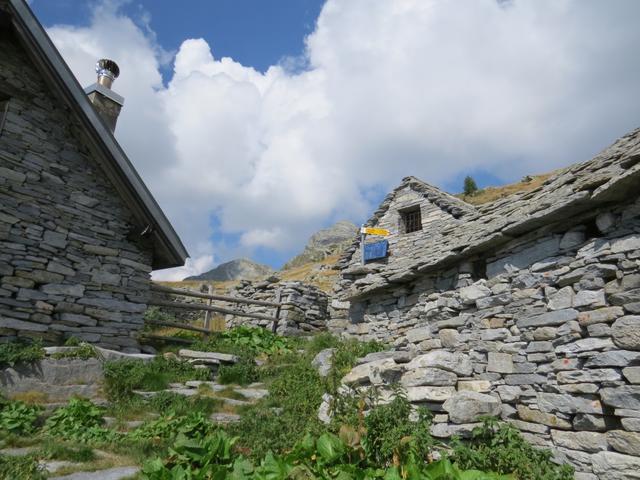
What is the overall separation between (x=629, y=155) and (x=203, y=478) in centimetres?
612

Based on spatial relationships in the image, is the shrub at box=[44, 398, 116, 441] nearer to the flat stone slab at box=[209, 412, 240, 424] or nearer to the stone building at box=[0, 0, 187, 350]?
the flat stone slab at box=[209, 412, 240, 424]

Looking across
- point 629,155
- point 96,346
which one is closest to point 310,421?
point 96,346

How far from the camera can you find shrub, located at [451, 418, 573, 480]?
477cm

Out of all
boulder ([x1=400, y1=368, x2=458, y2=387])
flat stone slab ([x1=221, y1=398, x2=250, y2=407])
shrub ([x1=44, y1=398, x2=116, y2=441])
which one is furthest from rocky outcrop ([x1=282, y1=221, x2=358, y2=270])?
shrub ([x1=44, y1=398, x2=116, y2=441])

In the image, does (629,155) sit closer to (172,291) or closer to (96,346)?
(96,346)

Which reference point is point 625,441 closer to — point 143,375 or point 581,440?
point 581,440

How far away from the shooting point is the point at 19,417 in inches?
237

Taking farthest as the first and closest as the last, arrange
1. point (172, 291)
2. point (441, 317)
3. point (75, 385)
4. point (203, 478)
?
point (172, 291)
point (441, 317)
point (75, 385)
point (203, 478)

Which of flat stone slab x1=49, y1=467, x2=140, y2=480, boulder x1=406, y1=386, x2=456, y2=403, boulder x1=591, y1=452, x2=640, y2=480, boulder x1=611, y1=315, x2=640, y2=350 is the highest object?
boulder x1=611, y1=315, x2=640, y2=350

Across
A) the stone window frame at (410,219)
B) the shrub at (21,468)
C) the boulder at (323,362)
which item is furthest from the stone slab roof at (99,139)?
the stone window frame at (410,219)

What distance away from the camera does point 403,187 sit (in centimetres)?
1819

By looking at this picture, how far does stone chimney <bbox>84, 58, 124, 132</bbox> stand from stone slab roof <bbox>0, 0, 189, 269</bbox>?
2507 millimetres

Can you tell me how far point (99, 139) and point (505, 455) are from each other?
379 inches

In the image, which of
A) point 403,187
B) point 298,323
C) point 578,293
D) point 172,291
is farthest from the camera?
point 403,187
